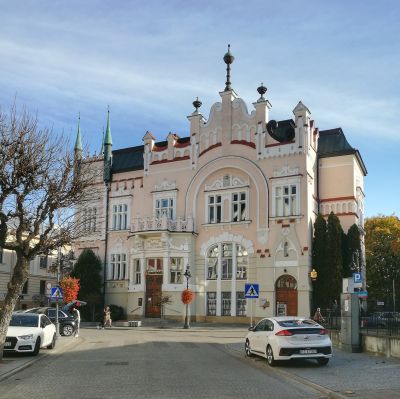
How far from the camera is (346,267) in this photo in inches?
1558

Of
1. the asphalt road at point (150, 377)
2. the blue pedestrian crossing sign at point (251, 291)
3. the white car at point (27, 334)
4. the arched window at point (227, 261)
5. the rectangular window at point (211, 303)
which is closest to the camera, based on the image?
the asphalt road at point (150, 377)

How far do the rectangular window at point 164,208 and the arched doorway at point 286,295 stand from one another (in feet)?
33.9

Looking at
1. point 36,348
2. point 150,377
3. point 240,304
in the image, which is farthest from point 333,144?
point 150,377

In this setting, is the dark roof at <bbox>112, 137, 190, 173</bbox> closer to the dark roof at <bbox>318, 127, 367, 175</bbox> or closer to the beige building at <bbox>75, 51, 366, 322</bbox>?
the beige building at <bbox>75, 51, 366, 322</bbox>

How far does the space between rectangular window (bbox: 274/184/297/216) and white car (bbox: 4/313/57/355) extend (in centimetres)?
2221

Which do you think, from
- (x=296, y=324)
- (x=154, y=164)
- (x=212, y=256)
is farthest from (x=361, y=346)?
(x=154, y=164)

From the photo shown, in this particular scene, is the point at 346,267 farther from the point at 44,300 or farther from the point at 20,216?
the point at 44,300

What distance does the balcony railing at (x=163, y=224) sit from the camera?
139 ft

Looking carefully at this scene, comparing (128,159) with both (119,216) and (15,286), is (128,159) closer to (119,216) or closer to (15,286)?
(119,216)

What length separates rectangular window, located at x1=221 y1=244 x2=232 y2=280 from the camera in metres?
41.2

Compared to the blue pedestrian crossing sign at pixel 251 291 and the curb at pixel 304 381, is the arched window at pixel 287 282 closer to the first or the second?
the blue pedestrian crossing sign at pixel 251 291

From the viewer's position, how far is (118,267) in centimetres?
4656

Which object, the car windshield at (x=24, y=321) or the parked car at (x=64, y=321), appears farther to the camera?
the parked car at (x=64, y=321)

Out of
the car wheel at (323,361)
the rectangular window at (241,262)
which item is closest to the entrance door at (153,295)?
the rectangular window at (241,262)
